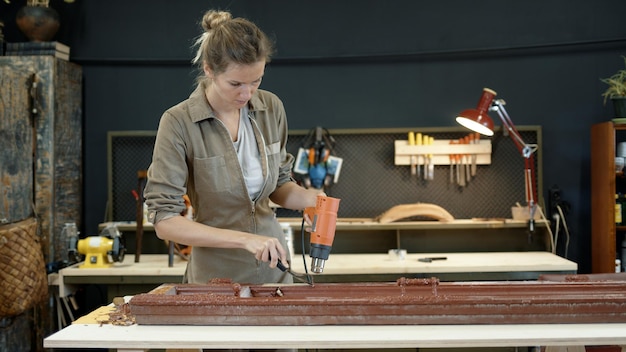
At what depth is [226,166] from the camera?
2.40 m

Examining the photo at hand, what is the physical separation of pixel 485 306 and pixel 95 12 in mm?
3835

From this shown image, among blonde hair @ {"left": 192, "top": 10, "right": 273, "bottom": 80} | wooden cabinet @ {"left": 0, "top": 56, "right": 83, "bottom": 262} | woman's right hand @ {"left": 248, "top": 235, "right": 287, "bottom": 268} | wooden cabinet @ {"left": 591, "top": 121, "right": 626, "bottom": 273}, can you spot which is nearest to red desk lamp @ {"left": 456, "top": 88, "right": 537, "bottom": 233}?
wooden cabinet @ {"left": 591, "top": 121, "right": 626, "bottom": 273}

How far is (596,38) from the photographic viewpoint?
15.2 feet

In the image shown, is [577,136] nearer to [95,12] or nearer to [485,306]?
[485,306]

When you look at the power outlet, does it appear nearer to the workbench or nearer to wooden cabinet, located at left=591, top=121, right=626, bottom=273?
wooden cabinet, located at left=591, top=121, right=626, bottom=273

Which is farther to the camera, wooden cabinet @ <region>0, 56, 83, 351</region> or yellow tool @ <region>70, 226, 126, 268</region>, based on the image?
wooden cabinet @ <region>0, 56, 83, 351</region>

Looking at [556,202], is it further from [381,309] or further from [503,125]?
[381,309]

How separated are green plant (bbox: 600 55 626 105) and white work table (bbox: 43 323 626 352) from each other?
9.18 feet

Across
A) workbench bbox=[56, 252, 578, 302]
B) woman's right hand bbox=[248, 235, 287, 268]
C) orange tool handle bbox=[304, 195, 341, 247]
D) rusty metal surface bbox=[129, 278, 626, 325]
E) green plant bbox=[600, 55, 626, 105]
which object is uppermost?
green plant bbox=[600, 55, 626, 105]

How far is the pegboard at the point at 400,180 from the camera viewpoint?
4664mm

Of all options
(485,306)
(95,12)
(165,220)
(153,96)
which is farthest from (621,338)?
(95,12)

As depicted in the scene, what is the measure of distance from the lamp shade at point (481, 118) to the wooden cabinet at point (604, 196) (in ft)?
2.68

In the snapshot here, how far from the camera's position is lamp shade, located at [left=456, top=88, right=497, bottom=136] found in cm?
407

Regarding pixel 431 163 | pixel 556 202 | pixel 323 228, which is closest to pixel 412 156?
pixel 431 163
